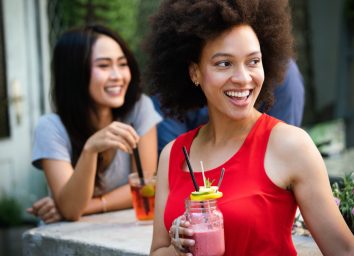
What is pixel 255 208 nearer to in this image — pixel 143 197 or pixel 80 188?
pixel 143 197

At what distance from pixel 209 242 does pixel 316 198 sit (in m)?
0.33

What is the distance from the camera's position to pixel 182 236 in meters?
2.05

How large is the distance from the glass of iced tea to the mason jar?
1.02m

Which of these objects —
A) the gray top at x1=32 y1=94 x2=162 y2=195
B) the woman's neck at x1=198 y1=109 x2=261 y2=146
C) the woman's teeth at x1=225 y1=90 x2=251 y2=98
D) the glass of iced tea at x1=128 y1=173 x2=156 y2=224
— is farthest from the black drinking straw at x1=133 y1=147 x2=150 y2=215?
the woman's teeth at x1=225 y1=90 x2=251 y2=98

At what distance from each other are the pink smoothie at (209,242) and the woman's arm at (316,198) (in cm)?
26

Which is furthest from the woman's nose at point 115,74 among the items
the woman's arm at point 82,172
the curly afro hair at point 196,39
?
the curly afro hair at point 196,39

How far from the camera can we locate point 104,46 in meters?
3.51

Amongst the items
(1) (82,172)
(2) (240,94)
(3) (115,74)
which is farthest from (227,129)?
(3) (115,74)

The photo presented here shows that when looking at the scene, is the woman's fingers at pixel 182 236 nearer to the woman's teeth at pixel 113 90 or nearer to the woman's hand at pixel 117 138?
the woman's hand at pixel 117 138

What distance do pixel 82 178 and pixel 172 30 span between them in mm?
1020

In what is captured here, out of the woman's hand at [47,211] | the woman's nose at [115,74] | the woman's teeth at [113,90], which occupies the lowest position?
the woman's hand at [47,211]

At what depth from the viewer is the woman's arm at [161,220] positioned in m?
2.33

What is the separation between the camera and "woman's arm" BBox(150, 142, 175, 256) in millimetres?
2332

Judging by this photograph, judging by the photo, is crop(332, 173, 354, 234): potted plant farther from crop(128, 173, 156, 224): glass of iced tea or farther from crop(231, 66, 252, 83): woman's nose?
crop(128, 173, 156, 224): glass of iced tea
